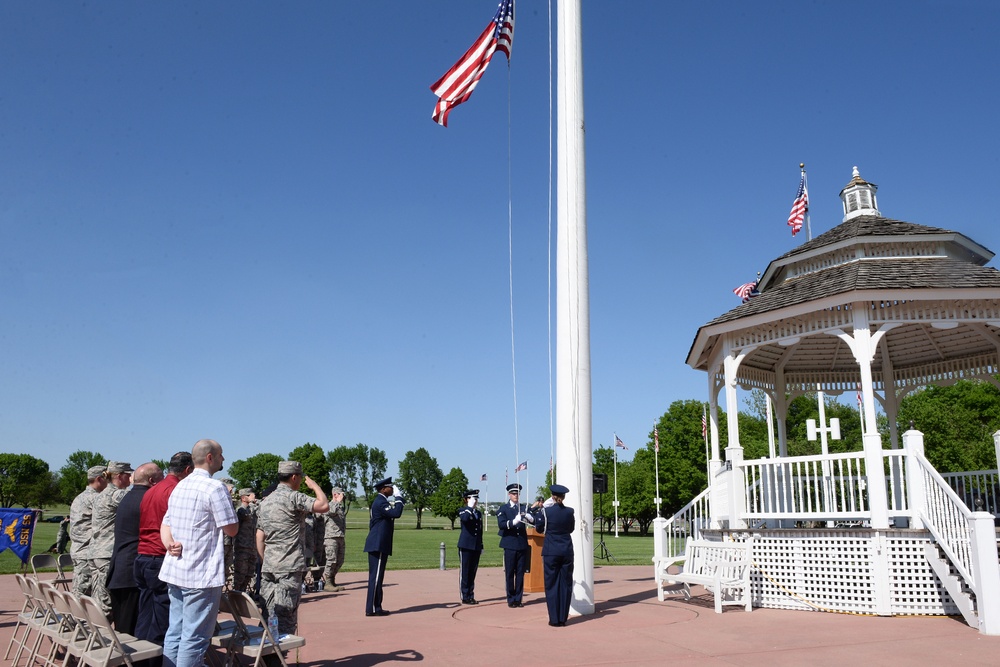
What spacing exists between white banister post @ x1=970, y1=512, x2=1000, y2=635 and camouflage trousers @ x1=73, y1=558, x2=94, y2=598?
35.7 feet

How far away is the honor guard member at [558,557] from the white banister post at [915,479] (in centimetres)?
534

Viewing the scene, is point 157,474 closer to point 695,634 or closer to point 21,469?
point 695,634

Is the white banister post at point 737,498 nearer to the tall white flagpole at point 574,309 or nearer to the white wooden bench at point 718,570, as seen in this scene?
the white wooden bench at point 718,570

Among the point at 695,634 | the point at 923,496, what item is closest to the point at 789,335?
the point at 923,496

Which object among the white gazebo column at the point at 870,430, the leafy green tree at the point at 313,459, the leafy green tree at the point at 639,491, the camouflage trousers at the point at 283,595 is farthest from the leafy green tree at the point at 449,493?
the camouflage trousers at the point at 283,595

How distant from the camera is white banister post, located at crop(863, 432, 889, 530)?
11.4m

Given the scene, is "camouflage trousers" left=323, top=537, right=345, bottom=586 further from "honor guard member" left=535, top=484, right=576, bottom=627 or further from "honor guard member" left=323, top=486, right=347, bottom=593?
"honor guard member" left=535, top=484, right=576, bottom=627

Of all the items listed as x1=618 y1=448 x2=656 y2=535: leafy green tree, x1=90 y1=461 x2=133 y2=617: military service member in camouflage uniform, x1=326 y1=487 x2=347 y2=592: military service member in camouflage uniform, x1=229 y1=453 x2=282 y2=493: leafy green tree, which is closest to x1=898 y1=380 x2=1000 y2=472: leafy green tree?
x1=618 y1=448 x2=656 y2=535: leafy green tree

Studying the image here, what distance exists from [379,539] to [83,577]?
404cm

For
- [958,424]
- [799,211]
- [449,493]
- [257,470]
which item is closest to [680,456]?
[958,424]

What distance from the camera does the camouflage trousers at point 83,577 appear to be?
8453mm

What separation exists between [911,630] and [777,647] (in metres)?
2.42

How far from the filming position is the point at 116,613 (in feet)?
21.6

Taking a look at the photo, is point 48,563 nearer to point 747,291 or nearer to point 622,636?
point 622,636
